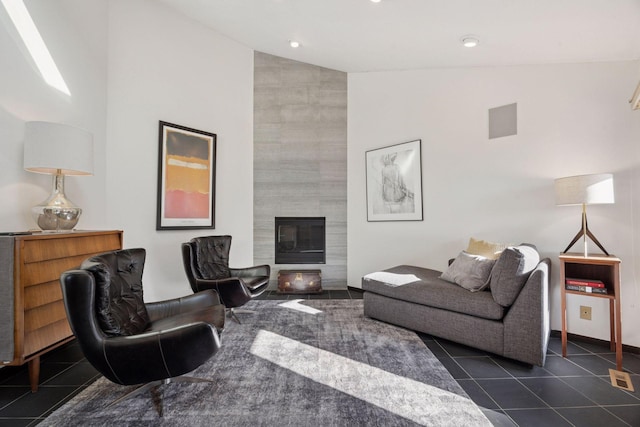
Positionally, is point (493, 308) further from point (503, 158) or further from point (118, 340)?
point (118, 340)

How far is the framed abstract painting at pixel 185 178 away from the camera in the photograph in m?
3.75

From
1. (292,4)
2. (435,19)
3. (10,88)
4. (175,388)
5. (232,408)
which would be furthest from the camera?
(292,4)

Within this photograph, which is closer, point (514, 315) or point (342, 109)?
point (514, 315)

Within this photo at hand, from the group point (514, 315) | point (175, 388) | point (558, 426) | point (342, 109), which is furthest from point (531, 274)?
point (342, 109)

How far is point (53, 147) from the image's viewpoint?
2211 mm

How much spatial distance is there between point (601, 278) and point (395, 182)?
245 centimetres

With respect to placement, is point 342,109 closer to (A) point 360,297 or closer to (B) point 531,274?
(A) point 360,297

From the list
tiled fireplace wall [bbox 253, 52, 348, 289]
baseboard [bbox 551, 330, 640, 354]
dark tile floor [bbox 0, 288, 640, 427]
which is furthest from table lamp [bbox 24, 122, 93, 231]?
baseboard [bbox 551, 330, 640, 354]

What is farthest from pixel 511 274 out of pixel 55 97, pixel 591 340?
pixel 55 97

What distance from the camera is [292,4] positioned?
11.0ft

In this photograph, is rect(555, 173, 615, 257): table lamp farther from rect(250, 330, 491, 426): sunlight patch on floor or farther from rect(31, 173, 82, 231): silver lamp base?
rect(31, 173, 82, 231): silver lamp base

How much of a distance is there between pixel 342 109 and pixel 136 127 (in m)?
2.92

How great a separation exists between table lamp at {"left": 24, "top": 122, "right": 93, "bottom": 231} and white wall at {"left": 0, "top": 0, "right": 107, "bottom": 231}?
0.19m

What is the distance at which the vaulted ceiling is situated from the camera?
2580 mm
